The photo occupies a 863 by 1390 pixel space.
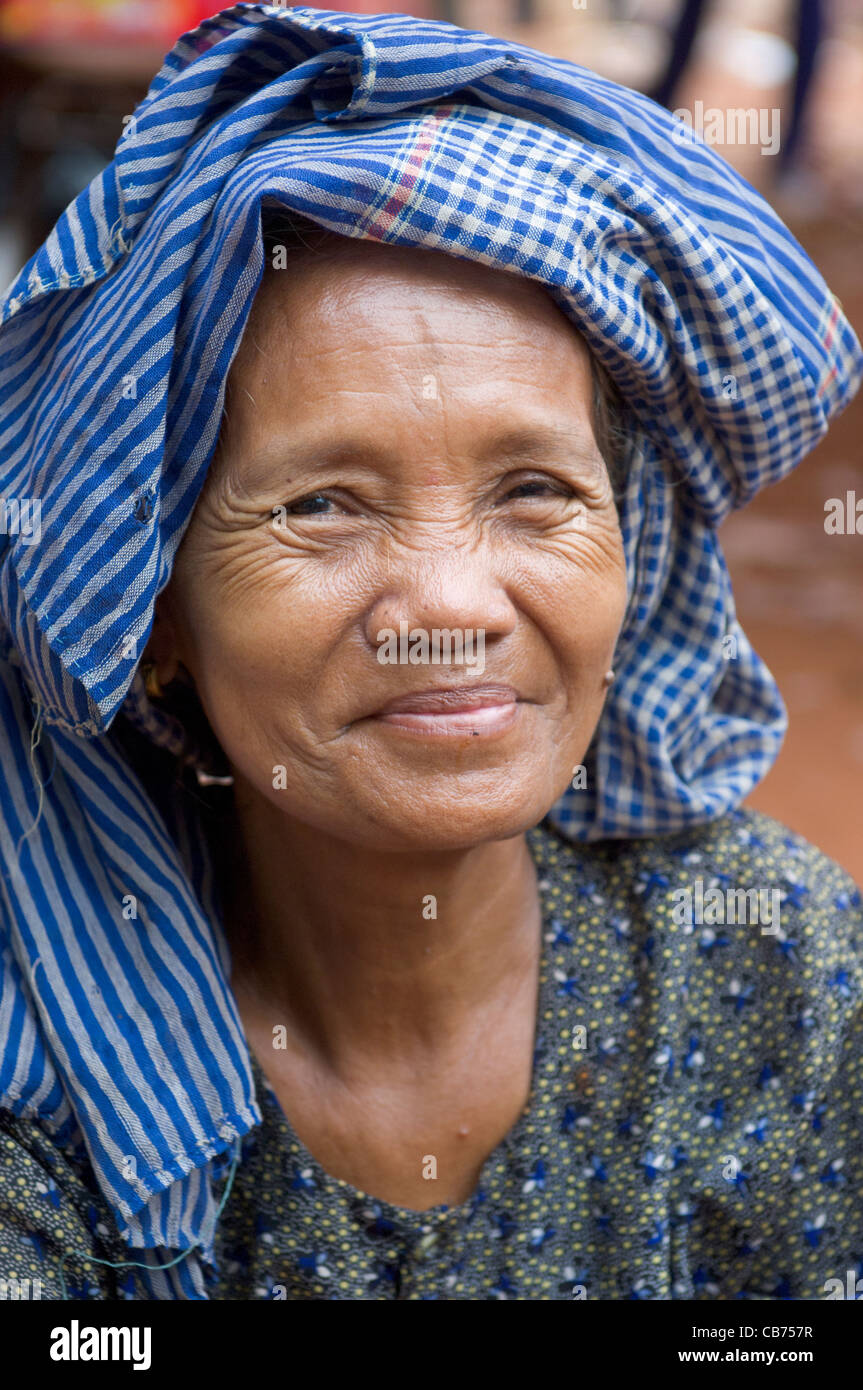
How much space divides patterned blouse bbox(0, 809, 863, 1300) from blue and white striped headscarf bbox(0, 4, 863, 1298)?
11 centimetres

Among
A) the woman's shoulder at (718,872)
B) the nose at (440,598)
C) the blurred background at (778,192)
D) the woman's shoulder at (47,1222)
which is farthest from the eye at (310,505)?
the blurred background at (778,192)

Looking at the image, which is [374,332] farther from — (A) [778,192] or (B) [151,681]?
(A) [778,192]

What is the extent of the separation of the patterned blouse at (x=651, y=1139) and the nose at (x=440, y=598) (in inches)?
23.2

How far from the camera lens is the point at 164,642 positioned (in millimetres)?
1747

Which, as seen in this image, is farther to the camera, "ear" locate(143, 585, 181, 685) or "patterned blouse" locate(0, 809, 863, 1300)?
"patterned blouse" locate(0, 809, 863, 1300)

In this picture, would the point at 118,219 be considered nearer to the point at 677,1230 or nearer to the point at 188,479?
the point at 188,479

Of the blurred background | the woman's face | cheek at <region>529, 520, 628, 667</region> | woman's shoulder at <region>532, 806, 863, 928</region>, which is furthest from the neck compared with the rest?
the blurred background

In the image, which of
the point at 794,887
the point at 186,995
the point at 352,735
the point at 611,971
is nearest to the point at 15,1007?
the point at 186,995

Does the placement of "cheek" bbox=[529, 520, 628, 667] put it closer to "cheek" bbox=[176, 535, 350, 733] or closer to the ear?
"cheek" bbox=[176, 535, 350, 733]

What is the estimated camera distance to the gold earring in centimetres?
177

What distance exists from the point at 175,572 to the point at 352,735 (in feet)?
1.01

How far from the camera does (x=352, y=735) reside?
1.55m

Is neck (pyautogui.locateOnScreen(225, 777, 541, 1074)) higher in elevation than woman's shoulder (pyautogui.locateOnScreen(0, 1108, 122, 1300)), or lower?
higher

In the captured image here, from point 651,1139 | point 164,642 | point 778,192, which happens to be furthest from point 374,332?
point 778,192
